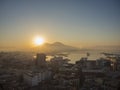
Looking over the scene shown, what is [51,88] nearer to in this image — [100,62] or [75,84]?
[75,84]

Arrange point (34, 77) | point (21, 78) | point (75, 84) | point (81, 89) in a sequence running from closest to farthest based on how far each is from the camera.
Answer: point (81, 89)
point (75, 84)
point (34, 77)
point (21, 78)

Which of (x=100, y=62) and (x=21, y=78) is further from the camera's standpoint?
(x=100, y=62)

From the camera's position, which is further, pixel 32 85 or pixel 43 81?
pixel 43 81

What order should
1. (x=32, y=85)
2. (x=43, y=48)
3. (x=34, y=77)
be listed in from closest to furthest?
(x=32, y=85)
(x=34, y=77)
(x=43, y=48)

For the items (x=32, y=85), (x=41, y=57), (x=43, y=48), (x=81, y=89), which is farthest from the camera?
(x=43, y=48)

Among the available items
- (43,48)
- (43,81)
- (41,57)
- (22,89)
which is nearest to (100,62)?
(41,57)

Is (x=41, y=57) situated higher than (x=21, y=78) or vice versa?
(x=41, y=57)

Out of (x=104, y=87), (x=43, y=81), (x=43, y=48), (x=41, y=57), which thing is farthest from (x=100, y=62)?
(x=43, y=48)

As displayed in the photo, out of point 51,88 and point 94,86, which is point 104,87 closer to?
point 94,86

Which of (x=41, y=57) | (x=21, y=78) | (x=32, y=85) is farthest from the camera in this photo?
(x=41, y=57)
